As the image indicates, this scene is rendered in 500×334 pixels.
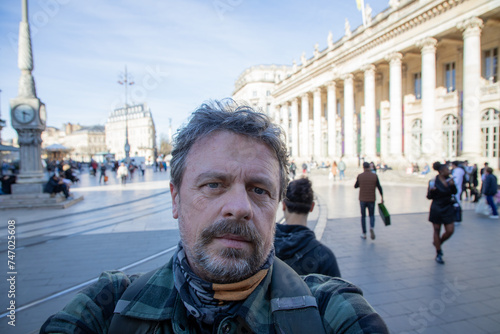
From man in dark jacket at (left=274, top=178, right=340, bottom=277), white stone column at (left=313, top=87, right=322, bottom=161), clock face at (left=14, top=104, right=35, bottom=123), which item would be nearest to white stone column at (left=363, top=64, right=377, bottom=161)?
white stone column at (left=313, top=87, right=322, bottom=161)

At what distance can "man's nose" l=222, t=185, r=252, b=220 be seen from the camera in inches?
50.1

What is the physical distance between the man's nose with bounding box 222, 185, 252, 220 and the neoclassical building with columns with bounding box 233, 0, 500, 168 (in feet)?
53.2

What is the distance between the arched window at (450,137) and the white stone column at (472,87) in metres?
3.82

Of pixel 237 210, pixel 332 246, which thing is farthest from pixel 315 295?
pixel 332 246

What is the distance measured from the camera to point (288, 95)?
4994 cm

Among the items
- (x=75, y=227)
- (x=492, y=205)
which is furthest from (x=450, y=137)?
(x=75, y=227)

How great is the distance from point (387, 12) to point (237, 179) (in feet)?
104

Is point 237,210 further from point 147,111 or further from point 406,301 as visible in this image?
point 147,111

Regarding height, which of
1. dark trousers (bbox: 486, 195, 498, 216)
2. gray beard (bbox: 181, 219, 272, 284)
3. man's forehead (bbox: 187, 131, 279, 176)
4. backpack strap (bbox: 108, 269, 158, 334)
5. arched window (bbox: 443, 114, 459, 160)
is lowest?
dark trousers (bbox: 486, 195, 498, 216)

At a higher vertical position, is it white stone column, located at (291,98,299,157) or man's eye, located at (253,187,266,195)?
white stone column, located at (291,98,299,157)

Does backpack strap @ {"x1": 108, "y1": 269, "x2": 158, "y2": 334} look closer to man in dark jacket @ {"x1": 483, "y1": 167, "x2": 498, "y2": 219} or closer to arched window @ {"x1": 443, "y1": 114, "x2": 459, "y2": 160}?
man in dark jacket @ {"x1": 483, "y1": 167, "x2": 498, "y2": 219}

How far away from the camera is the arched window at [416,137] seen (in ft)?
90.7

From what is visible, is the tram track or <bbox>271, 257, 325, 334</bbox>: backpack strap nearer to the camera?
<bbox>271, 257, 325, 334</bbox>: backpack strap

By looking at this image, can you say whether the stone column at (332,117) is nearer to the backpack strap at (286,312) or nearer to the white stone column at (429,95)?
the white stone column at (429,95)
